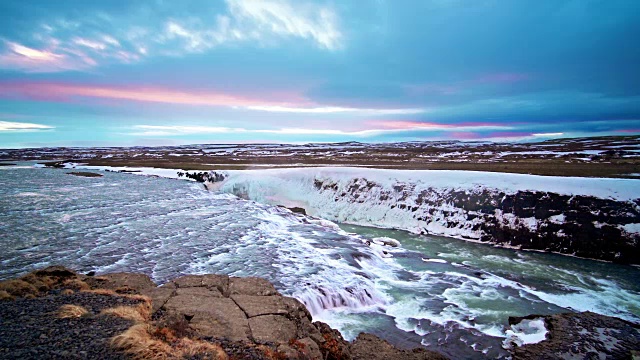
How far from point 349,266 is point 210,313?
8876 mm

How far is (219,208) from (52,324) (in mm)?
23054

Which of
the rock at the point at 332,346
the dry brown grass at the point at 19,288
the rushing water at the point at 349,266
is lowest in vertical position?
the rushing water at the point at 349,266

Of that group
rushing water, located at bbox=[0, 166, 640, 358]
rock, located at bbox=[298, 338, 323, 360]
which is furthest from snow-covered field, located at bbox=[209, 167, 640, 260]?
rock, located at bbox=[298, 338, 323, 360]

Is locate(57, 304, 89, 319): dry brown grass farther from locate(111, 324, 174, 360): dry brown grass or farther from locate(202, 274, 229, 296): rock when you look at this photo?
locate(202, 274, 229, 296): rock

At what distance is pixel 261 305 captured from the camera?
31.6 ft

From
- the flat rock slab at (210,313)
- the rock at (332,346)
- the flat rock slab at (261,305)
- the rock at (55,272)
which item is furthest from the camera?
the rock at (55,272)

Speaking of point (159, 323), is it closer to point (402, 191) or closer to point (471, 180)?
point (402, 191)

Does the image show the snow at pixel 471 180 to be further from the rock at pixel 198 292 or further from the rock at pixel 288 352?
the rock at pixel 288 352

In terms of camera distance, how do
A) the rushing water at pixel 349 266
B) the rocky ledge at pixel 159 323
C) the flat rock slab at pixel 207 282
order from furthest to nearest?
the rushing water at pixel 349 266 < the flat rock slab at pixel 207 282 < the rocky ledge at pixel 159 323

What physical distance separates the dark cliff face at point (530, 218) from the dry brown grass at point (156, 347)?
21499 millimetres

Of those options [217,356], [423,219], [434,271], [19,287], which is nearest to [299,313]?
[217,356]

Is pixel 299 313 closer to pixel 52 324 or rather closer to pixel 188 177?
pixel 52 324

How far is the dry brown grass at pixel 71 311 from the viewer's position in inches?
289

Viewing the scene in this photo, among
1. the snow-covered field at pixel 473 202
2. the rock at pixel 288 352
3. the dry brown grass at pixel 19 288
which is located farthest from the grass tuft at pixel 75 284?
the snow-covered field at pixel 473 202
